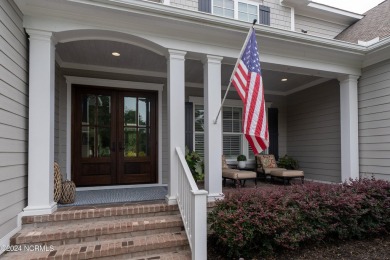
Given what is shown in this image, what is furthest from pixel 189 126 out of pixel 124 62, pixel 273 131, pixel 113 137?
pixel 273 131

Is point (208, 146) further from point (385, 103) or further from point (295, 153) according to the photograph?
point (295, 153)

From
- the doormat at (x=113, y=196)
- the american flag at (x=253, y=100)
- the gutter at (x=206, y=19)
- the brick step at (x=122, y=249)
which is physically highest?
the gutter at (x=206, y=19)

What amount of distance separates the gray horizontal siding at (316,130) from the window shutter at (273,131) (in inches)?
22.0

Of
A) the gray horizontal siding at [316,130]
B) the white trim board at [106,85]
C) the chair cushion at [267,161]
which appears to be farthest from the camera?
the chair cushion at [267,161]

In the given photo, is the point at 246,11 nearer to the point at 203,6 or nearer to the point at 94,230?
the point at 203,6

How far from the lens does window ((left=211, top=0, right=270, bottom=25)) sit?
569cm

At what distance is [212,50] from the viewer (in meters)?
4.02

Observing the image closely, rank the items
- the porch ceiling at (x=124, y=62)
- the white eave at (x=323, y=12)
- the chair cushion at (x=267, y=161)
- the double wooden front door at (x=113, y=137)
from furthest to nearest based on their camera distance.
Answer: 1. the chair cushion at (x=267, y=161)
2. the white eave at (x=323, y=12)
3. the double wooden front door at (x=113, y=137)
4. the porch ceiling at (x=124, y=62)

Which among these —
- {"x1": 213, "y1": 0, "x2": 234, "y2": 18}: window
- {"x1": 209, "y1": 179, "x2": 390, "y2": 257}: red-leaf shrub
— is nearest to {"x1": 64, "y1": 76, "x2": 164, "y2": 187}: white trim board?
{"x1": 213, "y1": 0, "x2": 234, "y2": 18}: window

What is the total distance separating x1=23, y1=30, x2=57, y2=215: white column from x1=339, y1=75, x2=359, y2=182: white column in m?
5.42

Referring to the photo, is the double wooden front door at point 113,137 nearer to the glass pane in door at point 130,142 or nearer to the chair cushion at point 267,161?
the glass pane in door at point 130,142

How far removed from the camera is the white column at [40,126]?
122 inches

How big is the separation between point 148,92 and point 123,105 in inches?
25.5

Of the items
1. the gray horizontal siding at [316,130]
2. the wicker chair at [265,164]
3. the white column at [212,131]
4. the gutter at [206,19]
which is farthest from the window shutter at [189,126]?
the gray horizontal siding at [316,130]
